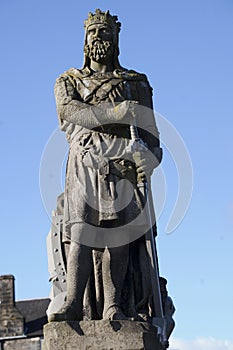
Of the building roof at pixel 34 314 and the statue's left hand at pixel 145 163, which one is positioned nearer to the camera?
the statue's left hand at pixel 145 163

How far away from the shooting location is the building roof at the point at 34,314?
5772cm

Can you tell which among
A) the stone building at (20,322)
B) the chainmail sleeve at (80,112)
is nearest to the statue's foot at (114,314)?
the chainmail sleeve at (80,112)

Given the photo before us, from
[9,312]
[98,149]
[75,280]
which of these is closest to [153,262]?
[75,280]

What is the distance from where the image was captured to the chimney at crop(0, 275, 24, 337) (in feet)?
190

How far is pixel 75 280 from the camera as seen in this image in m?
11.4

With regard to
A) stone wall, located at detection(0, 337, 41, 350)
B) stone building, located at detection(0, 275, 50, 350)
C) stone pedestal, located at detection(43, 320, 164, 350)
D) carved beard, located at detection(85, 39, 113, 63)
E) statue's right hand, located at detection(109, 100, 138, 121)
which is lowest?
stone pedestal, located at detection(43, 320, 164, 350)

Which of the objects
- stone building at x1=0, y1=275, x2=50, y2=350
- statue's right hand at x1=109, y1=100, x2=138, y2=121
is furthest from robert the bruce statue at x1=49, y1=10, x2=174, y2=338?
stone building at x1=0, y1=275, x2=50, y2=350

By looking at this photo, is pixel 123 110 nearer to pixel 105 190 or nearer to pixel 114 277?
pixel 105 190

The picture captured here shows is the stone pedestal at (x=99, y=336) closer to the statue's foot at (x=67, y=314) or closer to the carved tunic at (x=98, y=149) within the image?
the statue's foot at (x=67, y=314)

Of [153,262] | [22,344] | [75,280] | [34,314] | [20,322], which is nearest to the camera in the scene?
[75,280]

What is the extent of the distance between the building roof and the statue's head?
4508 centimetres

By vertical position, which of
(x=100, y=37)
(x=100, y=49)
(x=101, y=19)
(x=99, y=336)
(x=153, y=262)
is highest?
(x=101, y=19)

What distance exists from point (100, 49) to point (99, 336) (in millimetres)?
3721

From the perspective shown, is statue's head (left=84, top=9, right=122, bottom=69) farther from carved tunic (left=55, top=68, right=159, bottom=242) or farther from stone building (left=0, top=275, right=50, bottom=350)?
stone building (left=0, top=275, right=50, bottom=350)
